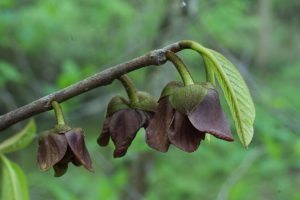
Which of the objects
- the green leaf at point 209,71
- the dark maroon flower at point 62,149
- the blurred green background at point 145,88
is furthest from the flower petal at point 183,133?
the blurred green background at point 145,88

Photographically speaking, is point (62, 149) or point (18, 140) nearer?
point (62, 149)

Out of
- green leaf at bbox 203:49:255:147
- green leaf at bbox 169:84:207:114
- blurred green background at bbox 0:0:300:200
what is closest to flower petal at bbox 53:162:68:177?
green leaf at bbox 169:84:207:114

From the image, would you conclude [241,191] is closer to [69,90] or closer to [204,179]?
[69,90]

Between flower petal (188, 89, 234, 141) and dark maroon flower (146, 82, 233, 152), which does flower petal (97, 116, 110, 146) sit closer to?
dark maroon flower (146, 82, 233, 152)

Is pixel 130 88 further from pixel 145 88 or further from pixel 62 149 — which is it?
pixel 145 88

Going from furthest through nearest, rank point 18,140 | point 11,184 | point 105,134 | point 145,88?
point 145,88 → point 18,140 → point 11,184 → point 105,134

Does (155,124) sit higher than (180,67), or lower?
lower

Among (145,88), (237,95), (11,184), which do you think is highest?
(237,95)

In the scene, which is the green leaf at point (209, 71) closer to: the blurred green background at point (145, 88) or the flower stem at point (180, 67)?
the flower stem at point (180, 67)

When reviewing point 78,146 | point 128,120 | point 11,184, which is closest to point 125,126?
point 128,120
